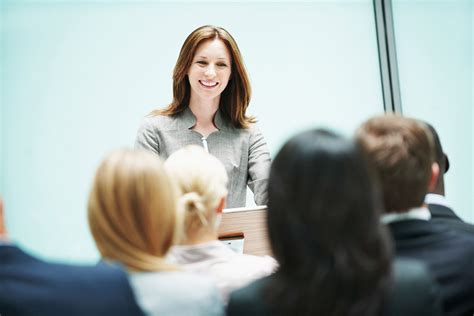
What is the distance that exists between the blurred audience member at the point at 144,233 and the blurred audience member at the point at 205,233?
16 cm

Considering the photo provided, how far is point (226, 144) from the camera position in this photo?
2.42 metres

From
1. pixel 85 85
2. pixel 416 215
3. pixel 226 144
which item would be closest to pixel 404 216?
pixel 416 215

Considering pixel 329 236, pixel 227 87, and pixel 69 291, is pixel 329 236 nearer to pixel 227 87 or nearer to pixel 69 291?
pixel 69 291

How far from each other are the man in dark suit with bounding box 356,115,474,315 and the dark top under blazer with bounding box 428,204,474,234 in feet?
0.58

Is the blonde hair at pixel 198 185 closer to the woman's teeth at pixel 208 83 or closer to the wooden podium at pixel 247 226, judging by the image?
the wooden podium at pixel 247 226

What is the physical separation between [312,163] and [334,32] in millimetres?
3129

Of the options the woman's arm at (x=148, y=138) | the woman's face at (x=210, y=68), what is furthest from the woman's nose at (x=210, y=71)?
the woman's arm at (x=148, y=138)

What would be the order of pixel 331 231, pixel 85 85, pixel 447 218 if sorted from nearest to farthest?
pixel 331 231, pixel 447 218, pixel 85 85

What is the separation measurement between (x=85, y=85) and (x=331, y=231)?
2.89 m

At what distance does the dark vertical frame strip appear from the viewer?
3775mm

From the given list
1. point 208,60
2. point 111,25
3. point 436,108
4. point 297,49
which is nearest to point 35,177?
point 111,25

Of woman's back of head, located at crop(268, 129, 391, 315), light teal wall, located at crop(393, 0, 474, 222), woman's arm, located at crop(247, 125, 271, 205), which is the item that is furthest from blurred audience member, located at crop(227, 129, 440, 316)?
light teal wall, located at crop(393, 0, 474, 222)

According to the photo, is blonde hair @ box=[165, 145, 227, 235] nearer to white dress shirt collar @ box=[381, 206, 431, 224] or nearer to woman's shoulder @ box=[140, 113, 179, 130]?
white dress shirt collar @ box=[381, 206, 431, 224]

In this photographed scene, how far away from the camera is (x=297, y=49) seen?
12.6 feet
